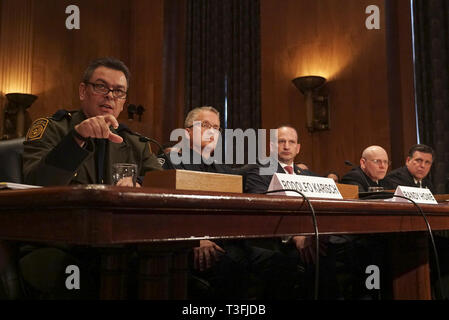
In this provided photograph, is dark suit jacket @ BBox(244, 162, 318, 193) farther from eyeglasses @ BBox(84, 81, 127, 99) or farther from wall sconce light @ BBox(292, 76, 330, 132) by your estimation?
wall sconce light @ BBox(292, 76, 330, 132)

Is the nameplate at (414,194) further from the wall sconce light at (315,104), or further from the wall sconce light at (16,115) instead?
the wall sconce light at (16,115)

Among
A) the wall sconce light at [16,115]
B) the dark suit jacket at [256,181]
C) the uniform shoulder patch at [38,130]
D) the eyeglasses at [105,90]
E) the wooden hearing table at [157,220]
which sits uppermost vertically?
the wall sconce light at [16,115]

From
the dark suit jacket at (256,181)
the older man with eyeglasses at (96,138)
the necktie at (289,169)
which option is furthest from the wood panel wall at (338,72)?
the older man with eyeglasses at (96,138)

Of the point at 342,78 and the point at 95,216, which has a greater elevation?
the point at 342,78

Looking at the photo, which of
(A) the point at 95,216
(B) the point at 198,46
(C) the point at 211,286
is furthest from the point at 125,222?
(B) the point at 198,46

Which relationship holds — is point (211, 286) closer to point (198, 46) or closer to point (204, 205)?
point (204, 205)

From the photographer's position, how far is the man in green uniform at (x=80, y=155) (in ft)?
3.95

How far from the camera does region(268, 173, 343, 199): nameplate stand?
1.21m

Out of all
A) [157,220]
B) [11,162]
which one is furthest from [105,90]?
[157,220]

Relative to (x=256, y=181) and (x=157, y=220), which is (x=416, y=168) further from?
(x=157, y=220)

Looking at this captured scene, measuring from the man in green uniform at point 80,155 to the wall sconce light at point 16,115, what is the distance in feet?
11.2

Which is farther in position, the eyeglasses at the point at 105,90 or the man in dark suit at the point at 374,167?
the man in dark suit at the point at 374,167

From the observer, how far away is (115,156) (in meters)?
1.87
